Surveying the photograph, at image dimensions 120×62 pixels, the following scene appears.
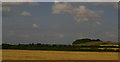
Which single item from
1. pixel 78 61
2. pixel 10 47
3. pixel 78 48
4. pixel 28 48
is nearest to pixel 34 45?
pixel 28 48

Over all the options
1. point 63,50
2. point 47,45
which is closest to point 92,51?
point 63,50

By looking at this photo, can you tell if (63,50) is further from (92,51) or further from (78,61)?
(78,61)

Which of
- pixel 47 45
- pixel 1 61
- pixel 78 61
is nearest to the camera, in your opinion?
pixel 1 61

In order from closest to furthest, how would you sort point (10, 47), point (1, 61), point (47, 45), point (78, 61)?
point (1, 61), point (78, 61), point (10, 47), point (47, 45)

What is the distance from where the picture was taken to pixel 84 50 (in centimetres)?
3278

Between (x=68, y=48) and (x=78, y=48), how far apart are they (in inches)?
66.1

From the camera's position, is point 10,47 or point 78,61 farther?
point 10,47

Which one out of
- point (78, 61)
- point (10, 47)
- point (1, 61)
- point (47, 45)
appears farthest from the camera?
point (47, 45)

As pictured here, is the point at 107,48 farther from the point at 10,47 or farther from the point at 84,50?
the point at 10,47

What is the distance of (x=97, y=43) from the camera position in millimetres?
31906

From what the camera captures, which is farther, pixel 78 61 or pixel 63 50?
pixel 63 50

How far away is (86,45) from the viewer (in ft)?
111

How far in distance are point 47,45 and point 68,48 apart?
2.55 metres

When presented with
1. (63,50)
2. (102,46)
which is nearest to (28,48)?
(63,50)
